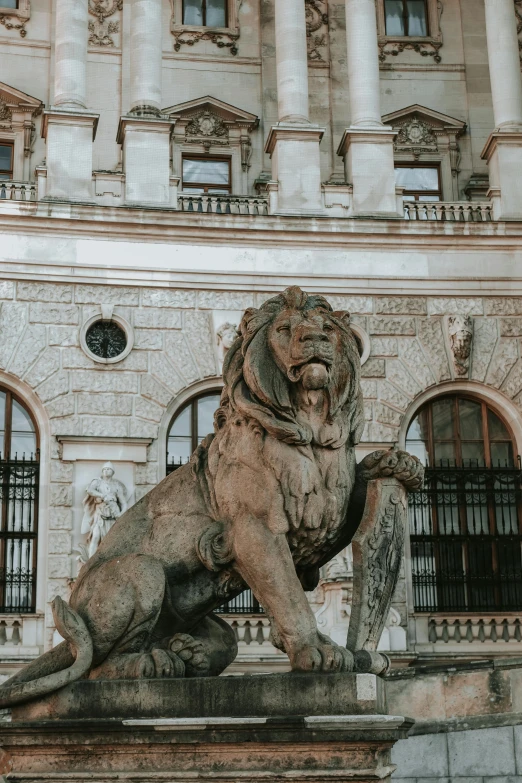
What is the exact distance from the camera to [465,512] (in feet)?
70.6

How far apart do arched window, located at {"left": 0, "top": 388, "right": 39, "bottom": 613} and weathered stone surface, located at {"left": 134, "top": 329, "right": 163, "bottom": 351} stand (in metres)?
2.08

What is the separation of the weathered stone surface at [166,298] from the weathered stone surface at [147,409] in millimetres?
1653

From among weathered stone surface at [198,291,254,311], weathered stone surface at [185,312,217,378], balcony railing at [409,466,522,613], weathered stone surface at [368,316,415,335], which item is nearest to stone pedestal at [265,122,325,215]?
weathered stone surface at [198,291,254,311]

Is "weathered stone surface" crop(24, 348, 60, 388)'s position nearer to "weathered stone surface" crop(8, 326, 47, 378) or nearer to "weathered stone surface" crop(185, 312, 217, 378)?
"weathered stone surface" crop(8, 326, 47, 378)

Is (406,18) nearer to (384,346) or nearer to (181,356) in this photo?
(384,346)

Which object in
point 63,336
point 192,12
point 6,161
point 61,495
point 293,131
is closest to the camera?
point 61,495

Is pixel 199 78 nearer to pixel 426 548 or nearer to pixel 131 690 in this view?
pixel 426 548

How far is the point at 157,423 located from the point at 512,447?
592 cm

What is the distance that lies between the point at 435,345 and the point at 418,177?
17.0ft

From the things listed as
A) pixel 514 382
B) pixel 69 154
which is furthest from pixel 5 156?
pixel 514 382

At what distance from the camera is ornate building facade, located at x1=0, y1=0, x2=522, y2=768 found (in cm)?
2042

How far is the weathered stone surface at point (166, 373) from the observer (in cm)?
2119

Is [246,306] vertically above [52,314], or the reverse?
[246,306]

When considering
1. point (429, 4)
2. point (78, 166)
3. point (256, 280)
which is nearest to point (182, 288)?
point (256, 280)
